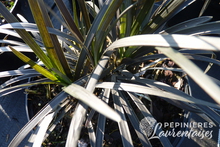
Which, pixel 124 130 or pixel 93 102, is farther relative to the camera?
pixel 124 130

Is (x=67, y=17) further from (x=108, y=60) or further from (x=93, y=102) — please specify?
(x=93, y=102)

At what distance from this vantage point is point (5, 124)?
3.38 feet

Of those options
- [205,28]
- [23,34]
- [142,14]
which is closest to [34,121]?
[23,34]

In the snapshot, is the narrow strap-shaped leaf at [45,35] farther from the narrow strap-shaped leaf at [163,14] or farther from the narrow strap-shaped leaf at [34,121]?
the narrow strap-shaped leaf at [163,14]

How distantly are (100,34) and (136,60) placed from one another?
217 millimetres

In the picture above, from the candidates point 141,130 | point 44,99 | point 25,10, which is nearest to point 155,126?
point 141,130

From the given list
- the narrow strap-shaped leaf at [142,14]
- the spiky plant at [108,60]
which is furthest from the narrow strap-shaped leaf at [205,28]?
the narrow strap-shaped leaf at [142,14]

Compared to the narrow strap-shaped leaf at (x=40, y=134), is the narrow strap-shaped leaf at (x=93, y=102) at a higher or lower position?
higher

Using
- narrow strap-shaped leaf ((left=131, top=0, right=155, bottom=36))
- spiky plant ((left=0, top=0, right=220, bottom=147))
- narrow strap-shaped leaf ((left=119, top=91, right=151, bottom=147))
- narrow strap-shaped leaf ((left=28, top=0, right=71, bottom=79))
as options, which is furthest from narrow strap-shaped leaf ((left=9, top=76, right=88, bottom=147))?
narrow strap-shaped leaf ((left=131, top=0, right=155, bottom=36))

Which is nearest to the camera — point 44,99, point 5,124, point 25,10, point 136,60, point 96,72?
point 96,72

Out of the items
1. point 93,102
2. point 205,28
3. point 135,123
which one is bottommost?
point 135,123

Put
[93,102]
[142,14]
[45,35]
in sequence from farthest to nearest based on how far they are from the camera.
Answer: [142,14], [45,35], [93,102]

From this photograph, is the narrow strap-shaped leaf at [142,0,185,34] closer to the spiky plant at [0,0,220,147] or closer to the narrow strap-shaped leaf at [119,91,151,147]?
the spiky plant at [0,0,220,147]

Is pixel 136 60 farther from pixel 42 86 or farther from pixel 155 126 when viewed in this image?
pixel 42 86
